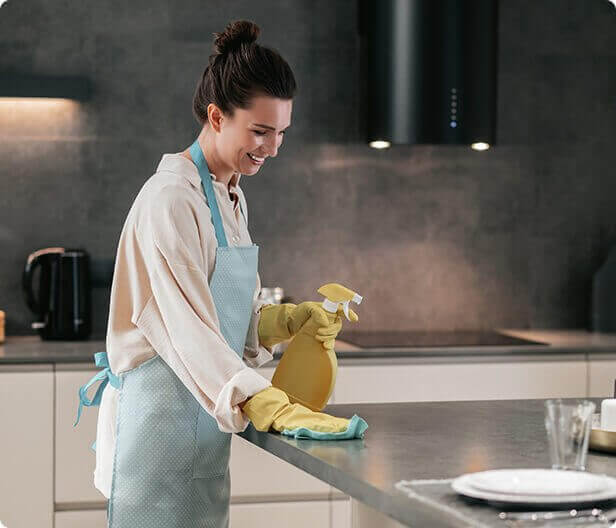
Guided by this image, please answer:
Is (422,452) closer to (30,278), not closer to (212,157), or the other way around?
(212,157)

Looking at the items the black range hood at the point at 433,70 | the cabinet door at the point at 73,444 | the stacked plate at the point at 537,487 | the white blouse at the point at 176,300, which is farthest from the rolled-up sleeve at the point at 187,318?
the black range hood at the point at 433,70

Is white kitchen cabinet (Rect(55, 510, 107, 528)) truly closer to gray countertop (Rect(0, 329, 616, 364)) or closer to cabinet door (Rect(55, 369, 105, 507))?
cabinet door (Rect(55, 369, 105, 507))

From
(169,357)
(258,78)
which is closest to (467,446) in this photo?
(169,357)

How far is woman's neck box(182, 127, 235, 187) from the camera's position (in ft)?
6.91

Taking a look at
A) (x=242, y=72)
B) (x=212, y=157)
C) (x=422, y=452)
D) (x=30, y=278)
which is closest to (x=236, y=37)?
(x=242, y=72)

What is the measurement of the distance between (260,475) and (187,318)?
1521mm

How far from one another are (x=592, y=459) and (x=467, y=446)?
Result: 0.19 m

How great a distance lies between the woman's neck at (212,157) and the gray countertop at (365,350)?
1.22 metres

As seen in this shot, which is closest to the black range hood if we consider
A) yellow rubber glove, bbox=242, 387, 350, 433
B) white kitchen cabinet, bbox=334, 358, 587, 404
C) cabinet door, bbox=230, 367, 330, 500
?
white kitchen cabinet, bbox=334, 358, 587, 404

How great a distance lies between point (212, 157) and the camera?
83.4 inches

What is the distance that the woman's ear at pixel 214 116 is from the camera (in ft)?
6.74

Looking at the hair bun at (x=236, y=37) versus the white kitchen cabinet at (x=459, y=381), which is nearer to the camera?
the hair bun at (x=236, y=37)

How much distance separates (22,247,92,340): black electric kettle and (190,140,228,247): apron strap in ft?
5.07

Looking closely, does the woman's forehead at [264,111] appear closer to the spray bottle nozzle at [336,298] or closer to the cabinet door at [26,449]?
the spray bottle nozzle at [336,298]
